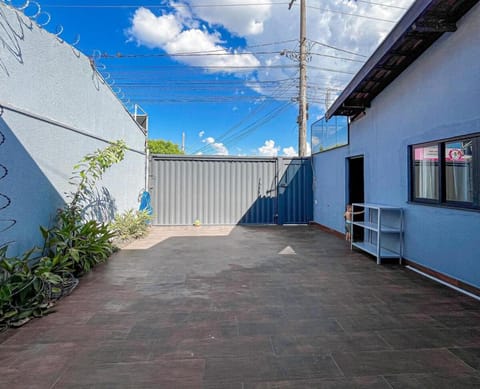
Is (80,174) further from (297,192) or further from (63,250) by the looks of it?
(297,192)

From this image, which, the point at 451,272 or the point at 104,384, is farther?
the point at 451,272

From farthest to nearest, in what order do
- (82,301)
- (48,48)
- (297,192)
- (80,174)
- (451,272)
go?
(297,192) → (80,174) → (48,48) → (451,272) → (82,301)

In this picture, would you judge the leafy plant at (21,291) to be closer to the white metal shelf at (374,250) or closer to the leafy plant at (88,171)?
the leafy plant at (88,171)

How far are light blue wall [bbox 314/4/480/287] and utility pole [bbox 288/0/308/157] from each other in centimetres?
386

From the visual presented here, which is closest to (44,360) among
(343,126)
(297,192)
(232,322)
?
(232,322)

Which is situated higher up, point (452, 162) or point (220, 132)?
point (220, 132)

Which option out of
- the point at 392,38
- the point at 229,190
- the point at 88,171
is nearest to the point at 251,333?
the point at 88,171

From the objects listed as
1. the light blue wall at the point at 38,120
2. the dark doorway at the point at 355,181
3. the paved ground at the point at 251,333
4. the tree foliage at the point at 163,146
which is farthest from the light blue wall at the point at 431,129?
the tree foliage at the point at 163,146

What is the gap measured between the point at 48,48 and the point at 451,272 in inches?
217

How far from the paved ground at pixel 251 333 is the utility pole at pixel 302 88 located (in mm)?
6122

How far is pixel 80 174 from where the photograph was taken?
441 cm

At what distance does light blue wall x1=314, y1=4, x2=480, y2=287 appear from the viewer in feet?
10.5

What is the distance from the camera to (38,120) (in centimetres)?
352

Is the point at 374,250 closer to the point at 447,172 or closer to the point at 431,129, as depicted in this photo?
the point at 447,172
